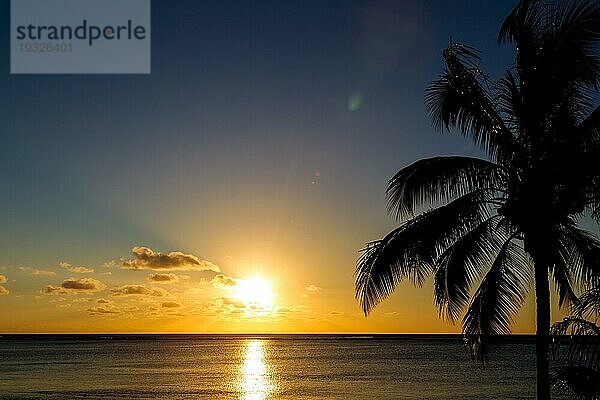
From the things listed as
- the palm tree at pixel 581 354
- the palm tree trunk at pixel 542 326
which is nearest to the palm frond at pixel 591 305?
the palm tree at pixel 581 354

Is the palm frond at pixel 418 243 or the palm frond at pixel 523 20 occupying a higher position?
the palm frond at pixel 523 20

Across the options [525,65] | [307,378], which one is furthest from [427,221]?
[307,378]

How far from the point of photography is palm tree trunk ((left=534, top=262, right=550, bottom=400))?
15250mm

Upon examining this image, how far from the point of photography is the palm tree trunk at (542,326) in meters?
15.2

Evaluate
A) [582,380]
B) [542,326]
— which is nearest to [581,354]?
[582,380]

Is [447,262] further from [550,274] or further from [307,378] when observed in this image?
[307,378]

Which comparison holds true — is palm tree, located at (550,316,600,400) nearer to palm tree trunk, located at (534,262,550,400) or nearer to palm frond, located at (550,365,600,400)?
palm frond, located at (550,365,600,400)

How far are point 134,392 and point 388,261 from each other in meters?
41.7

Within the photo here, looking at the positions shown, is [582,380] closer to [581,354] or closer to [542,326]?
[581,354]

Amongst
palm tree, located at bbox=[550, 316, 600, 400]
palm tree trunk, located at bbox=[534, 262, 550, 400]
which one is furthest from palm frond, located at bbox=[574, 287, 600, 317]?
palm tree trunk, located at bbox=[534, 262, 550, 400]

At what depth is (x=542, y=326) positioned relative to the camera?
50.5 ft

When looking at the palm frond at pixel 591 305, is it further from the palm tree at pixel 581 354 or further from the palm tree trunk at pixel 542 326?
the palm tree trunk at pixel 542 326

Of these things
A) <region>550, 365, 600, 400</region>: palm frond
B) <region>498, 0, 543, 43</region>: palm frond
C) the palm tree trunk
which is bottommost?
<region>550, 365, 600, 400</region>: palm frond

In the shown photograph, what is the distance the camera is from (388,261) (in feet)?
52.5
